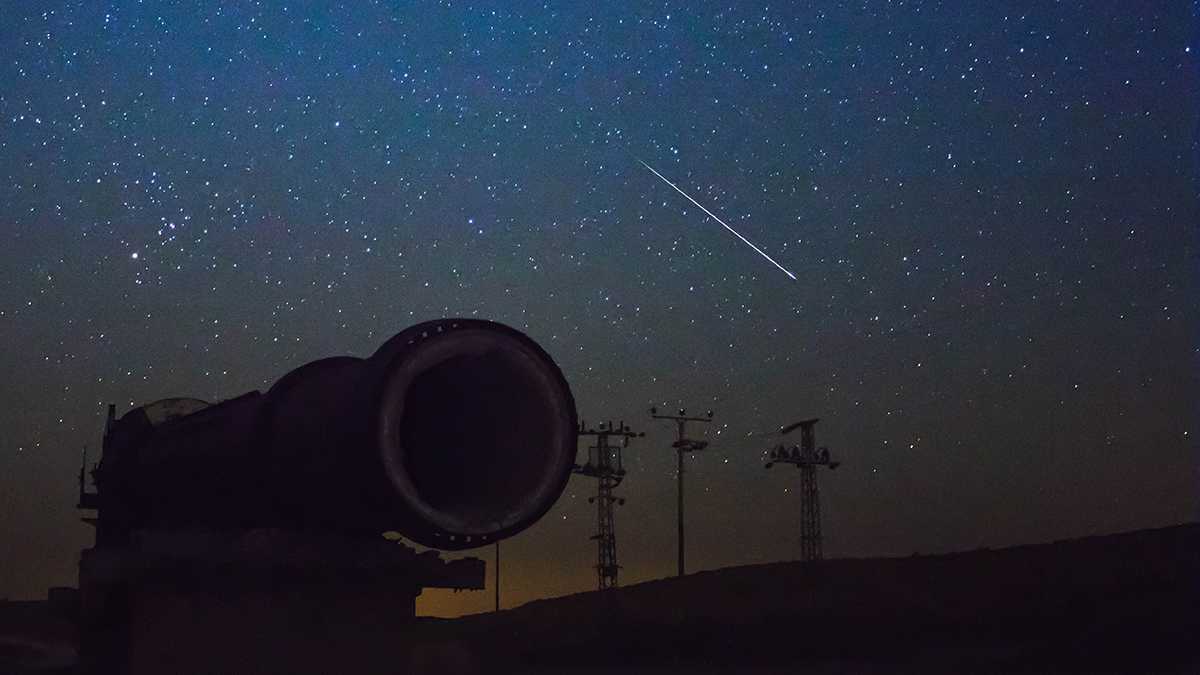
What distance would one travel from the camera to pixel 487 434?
7477 millimetres

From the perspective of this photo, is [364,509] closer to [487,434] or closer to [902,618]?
[487,434]

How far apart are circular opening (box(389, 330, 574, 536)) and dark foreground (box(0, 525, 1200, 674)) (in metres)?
9.00

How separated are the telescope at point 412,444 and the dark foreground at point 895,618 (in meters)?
8.07

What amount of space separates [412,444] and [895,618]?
30.8 m

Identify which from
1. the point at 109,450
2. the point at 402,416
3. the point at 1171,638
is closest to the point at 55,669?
the point at 109,450

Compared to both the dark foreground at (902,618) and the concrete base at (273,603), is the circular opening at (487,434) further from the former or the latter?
the dark foreground at (902,618)

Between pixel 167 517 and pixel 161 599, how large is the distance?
1.99 m

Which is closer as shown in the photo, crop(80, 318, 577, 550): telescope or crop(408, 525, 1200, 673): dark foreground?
crop(80, 318, 577, 550): telescope

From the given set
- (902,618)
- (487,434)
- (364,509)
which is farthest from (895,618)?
(364,509)

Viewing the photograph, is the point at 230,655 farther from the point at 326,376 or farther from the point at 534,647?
the point at 534,647

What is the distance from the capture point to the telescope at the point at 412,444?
22.7ft

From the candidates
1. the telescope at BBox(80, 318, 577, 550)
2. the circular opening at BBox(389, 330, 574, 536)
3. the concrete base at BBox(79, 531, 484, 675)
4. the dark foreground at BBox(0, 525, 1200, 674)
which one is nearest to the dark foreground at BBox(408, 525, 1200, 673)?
the dark foreground at BBox(0, 525, 1200, 674)

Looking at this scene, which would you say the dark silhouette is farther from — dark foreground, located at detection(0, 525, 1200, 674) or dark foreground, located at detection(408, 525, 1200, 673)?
dark foreground, located at detection(408, 525, 1200, 673)

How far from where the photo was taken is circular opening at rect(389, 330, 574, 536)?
720cm
